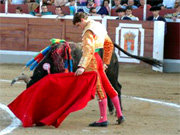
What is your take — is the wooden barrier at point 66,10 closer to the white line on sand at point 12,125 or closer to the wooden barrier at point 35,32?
the wooden barrier at point 35,32

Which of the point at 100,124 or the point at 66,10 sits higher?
the point at 66,10

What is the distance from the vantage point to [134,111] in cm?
680

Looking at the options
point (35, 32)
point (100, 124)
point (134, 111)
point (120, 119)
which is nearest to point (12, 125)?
point (100, 124)

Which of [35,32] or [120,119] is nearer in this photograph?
[120,119]

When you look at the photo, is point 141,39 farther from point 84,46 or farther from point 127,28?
point 84,46

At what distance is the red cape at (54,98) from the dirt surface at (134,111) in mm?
127

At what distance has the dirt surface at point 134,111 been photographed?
5453 mm

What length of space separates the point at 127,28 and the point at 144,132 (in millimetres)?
5993

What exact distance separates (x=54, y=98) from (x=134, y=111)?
149 cm

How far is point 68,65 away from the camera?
5980 millimetres

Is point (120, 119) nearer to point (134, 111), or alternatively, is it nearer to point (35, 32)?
point (134, 111)

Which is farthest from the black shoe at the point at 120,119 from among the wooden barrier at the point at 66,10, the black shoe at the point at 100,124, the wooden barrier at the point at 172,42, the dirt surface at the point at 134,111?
the wooden barrier at the point at 66,10

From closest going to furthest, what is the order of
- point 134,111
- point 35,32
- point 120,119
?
point 120,119, point 134,111, point 35,32

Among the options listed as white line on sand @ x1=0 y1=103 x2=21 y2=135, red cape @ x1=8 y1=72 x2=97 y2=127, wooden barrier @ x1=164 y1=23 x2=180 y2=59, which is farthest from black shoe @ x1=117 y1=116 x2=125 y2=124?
wooden barrier @ x1=164 y1=23 x2=180 y2=59
